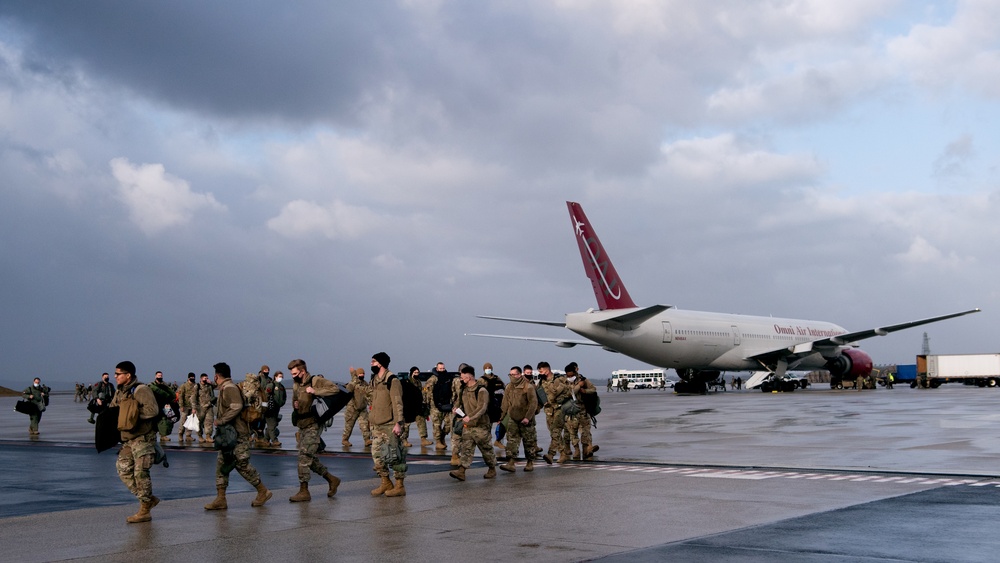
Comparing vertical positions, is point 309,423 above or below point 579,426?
above

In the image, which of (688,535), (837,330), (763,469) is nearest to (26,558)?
(688,535)

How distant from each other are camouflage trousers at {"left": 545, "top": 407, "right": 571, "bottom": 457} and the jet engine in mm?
49898

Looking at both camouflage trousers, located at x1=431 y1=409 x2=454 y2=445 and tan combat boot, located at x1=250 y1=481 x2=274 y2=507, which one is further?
camouflage trousers, located at x1=431 y1=409 x2=454 y2=445

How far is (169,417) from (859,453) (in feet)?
41.1

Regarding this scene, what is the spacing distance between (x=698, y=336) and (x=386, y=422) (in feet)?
142

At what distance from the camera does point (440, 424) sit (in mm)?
22172

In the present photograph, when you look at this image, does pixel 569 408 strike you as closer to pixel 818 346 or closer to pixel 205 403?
pixel 205 403

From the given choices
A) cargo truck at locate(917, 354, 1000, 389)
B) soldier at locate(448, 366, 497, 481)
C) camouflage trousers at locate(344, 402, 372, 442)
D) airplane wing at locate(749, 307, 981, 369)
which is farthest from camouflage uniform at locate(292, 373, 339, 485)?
cargo truck at locate(917, 354, 1000, 389)

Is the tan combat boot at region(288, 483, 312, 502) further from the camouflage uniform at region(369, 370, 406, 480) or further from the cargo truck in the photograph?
the cargo truck

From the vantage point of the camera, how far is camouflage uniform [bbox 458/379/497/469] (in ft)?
48.9

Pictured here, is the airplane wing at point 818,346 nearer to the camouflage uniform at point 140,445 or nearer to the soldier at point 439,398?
the soldier at point 439,398

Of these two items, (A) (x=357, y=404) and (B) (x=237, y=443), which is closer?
(B) (x=237, y=443)

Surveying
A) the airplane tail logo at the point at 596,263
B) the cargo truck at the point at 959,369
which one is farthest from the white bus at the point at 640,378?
the airplane tail logo at the point at 596,263

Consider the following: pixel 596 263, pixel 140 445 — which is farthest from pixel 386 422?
pixel 596 263
